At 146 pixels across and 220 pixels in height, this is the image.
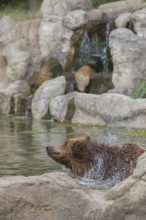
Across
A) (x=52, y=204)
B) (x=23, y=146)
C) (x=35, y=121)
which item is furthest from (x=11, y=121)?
(x=52, y=204)

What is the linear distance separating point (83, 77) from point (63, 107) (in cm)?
307

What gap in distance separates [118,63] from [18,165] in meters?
12.2

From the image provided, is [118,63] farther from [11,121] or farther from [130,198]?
[130,198]

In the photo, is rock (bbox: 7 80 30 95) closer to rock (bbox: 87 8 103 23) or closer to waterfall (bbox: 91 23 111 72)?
waterfall (bbox: 91 23 111 72)

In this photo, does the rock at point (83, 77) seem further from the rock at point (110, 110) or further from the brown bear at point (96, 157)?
the brown bear at point (96, 157)

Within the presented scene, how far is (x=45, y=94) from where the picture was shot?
2477cm

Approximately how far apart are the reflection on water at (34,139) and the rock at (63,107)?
565 mm

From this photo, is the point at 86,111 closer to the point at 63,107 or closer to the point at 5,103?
the point at 63,107

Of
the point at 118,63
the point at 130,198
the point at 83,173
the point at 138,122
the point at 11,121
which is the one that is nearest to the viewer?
the point at 130,198

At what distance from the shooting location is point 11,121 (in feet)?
75.8

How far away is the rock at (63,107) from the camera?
22.9 m

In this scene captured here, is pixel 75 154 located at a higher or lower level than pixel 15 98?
higher

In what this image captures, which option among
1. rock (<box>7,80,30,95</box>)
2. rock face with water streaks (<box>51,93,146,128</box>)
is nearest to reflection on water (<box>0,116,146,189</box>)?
rock face with water streaks (<box>51,93,146,128</box>)

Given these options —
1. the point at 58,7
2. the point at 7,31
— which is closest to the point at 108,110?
the point at 58,7
